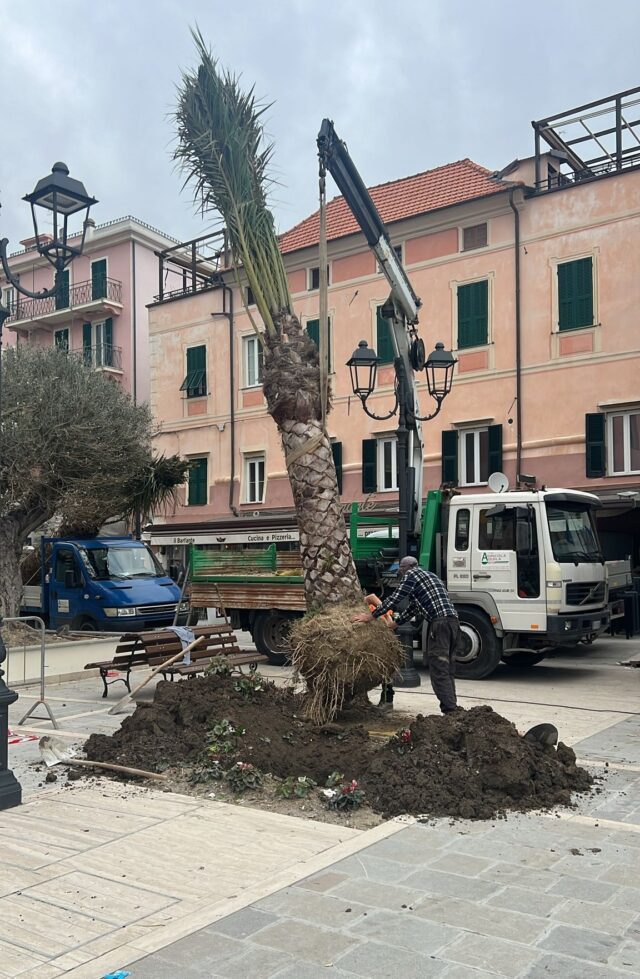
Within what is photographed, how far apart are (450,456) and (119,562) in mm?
8138

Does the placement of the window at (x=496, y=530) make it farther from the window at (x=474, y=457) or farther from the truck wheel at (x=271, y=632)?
the window at (x=474, y=457)

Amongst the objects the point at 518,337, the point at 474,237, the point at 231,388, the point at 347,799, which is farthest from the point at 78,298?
the point at 347,799

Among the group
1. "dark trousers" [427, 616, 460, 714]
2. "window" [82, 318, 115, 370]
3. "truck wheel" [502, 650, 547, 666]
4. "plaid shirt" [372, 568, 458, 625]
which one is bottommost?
"truck wheel" [502, 650, 547, 666]

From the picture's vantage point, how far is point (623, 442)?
1823 centimetres

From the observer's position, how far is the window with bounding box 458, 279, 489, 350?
67.1 ft

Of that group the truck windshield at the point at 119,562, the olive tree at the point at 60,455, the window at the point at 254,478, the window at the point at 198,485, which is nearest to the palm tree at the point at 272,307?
the olive tree at the point at 60,455

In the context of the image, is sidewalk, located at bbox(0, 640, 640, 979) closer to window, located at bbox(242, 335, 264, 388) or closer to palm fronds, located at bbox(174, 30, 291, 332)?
palm fronds, located at bbox(174, 30, 291, 332)

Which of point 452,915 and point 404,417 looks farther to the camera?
point 404,417

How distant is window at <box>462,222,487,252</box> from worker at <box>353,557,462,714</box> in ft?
47.6

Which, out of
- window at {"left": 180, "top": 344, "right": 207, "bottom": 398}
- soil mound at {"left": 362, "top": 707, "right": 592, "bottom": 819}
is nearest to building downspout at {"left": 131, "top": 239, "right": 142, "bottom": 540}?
window at {"left": 180, "top": 344, "right": 207, "bottom": 398}

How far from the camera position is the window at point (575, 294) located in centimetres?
1883

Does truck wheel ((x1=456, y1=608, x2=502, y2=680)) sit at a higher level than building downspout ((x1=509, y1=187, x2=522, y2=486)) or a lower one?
lower

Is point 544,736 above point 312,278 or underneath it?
underneath

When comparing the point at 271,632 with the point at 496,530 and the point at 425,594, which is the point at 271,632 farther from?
the point at 425,594
